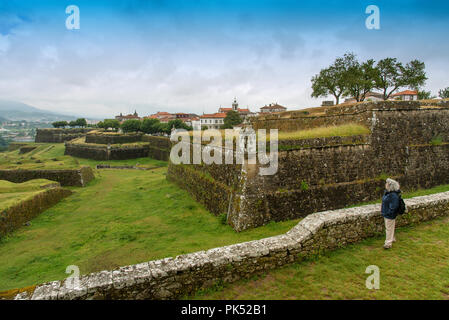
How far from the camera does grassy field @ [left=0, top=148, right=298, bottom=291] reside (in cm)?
838

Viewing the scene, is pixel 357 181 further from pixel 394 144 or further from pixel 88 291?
pixel 88 291

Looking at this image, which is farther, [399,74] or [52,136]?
[52,136]

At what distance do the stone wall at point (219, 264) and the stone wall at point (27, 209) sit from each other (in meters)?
10.2

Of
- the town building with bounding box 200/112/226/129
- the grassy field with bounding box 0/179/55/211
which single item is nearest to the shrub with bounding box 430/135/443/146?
the grassy field with bounding box 0/179/55/211

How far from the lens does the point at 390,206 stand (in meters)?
6.02

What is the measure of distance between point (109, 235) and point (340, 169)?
10.8 m

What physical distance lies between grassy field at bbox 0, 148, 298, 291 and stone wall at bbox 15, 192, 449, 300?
3.05 m

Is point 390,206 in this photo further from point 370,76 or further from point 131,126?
point 131,126

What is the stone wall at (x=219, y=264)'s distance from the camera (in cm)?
442

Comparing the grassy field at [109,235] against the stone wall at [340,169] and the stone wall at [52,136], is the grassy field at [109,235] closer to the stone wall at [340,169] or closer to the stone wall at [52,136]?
the stone wall at [340,169]

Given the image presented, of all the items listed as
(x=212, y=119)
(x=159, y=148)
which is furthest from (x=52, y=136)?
(x=212, y=119)

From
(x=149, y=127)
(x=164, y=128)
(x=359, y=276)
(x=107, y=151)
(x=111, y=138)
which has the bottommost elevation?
(x=359, y=276)

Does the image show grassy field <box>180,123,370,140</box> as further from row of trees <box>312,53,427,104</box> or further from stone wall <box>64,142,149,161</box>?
stone wall <box>64,142,149,161</box>
